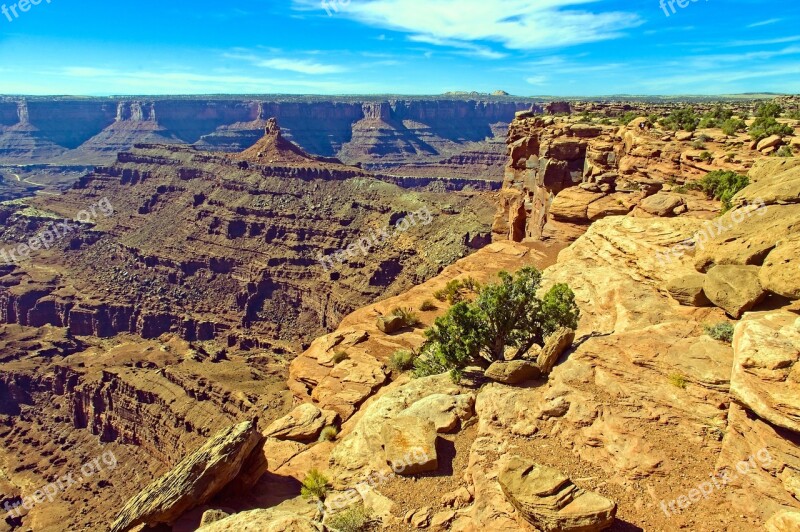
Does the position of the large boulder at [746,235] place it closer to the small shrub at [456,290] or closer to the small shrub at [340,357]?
the small shrub at [456,290]

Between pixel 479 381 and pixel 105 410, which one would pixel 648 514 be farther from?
pixel 105 410

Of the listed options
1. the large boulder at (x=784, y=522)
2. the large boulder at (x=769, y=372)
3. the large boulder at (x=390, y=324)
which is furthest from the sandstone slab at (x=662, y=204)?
the large boulder at (x=784, y=522)

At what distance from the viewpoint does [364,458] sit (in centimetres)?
1496

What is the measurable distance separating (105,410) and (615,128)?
196 ft

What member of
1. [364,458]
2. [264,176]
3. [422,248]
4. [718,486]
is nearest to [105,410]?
[422,248]

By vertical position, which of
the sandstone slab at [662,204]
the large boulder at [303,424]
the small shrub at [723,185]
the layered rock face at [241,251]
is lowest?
the layered rock face at [241,251]

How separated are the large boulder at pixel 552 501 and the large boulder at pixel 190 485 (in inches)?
323

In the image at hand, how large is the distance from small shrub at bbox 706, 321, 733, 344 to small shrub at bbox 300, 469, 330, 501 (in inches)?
450

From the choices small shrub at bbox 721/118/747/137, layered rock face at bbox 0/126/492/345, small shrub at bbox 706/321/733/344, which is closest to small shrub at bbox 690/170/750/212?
small shrub at bbox 706/321/733/344

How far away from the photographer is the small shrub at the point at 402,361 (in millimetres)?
21953

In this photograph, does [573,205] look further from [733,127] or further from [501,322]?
[733,127]

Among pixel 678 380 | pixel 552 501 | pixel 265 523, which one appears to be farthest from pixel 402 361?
pixel 552 501

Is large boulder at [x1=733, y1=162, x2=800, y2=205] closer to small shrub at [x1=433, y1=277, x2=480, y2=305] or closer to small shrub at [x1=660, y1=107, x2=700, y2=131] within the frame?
small shrub at [x1=433, y1=277, x2=480, y2=305]

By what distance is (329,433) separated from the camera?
729 inches
